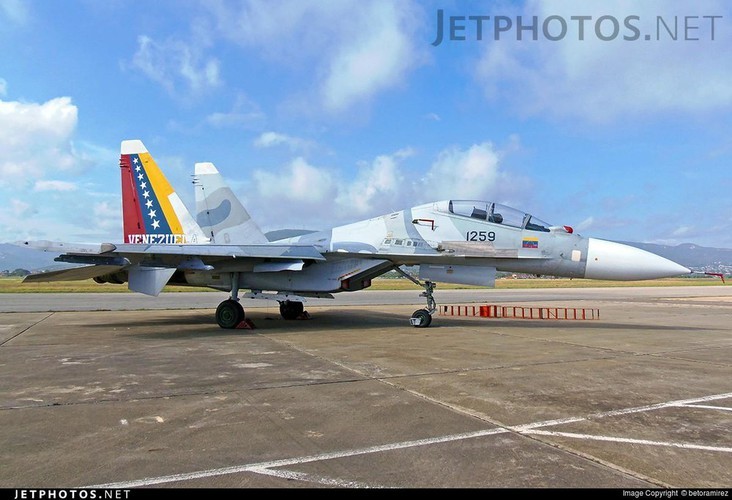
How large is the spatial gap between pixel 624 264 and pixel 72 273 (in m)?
12.7

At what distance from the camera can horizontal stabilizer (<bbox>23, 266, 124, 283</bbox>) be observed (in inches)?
463

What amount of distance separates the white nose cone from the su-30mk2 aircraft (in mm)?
20

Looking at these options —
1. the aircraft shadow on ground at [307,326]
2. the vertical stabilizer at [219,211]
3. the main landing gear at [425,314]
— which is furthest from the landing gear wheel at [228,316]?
the main landing gear at [425,314]

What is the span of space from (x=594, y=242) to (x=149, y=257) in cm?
951

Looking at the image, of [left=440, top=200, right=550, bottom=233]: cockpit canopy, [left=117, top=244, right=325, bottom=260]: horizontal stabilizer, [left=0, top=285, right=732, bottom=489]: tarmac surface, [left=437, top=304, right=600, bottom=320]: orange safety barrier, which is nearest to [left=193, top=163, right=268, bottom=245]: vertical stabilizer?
[left=117, top=244, right=325, bottom=260]: horizontal stabilizer

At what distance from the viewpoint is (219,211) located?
1396cm

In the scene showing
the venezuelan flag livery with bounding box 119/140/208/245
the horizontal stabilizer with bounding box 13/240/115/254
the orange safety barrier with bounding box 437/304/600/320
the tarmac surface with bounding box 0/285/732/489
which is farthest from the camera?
the orange safety barrier with bounding box 437/304/600/320

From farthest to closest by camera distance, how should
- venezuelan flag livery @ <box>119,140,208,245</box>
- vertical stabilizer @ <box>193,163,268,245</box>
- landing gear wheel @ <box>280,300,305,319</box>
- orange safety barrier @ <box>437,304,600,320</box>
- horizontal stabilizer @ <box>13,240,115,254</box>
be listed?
orange safety barrier @ <box>437,304,600,320</box>, landing gear wheel @ <box>280,300,305,319</box>, vertical stabilizer @ <box>193,163,268,245</box>, venezuelan flag livery @ <box>119,140,208,245</box>, horizontal stabilizer @ <box>13,240,115,254</box>

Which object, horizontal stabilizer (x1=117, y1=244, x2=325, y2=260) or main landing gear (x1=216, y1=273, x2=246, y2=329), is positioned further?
main landing gear (x1=216, y1=273, x2=246, y2=329)

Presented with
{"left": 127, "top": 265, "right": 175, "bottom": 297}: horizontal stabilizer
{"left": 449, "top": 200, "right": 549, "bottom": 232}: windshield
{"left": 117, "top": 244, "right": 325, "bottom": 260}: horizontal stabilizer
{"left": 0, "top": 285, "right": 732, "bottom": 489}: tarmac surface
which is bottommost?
{"left": 0, "top": 285, "right": 732, "bottom": 489}: tarmac surface

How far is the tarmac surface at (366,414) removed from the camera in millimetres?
3074

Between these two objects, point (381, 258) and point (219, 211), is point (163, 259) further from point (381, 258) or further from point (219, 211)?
point (381, 258)

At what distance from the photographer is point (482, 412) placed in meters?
4.43

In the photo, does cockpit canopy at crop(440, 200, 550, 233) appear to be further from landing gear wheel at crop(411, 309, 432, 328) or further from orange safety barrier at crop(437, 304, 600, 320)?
orange safety barrier at crop(437, 304, 600, 320)
